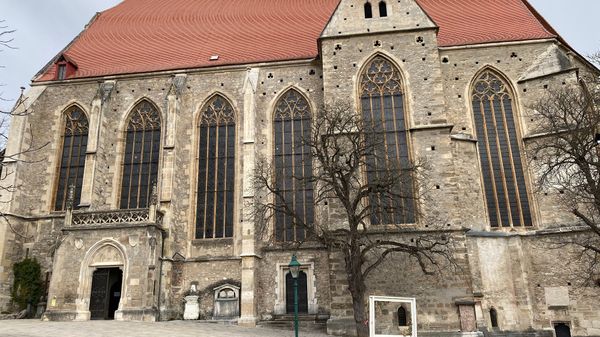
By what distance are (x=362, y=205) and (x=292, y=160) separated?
4.18m

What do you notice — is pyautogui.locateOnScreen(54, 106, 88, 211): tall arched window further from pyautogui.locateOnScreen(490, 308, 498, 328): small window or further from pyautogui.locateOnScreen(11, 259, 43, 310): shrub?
pyautogui.locateOnScreen(490, 308, 498, 328): small window

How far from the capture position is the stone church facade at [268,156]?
51.3 feet

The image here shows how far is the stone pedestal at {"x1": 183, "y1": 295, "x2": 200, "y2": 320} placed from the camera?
1684 centimetres

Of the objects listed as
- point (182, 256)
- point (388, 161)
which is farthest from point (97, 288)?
point (388, 161)

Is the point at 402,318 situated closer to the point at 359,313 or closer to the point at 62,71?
the point at 359,313

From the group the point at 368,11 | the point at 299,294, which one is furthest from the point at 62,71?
the point at 299,294

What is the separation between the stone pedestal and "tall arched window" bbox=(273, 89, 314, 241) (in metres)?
3.73

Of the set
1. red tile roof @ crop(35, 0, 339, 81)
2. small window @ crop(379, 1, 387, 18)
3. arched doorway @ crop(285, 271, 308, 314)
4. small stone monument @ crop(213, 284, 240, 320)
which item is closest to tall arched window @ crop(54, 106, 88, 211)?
red tile roof @ crop(35, 0, 339, 81)

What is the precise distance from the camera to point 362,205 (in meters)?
15.7

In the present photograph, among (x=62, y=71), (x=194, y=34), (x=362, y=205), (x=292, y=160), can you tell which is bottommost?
(x=362, y=205)

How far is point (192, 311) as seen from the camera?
55.4 feet

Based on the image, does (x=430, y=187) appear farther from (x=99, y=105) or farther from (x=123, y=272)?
(x=99, y=105)

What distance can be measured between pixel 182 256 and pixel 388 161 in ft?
27.4

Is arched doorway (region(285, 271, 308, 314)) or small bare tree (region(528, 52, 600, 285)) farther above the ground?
small bare tree (region(528, 52, 600, 285))
